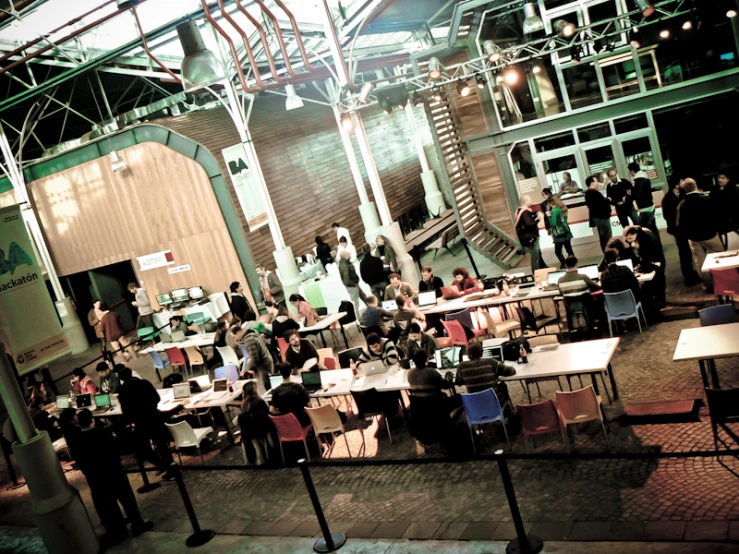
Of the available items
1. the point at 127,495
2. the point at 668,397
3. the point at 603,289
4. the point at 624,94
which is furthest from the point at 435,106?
the point at 127,495

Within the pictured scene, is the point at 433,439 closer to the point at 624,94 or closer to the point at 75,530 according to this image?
the point at 75,530

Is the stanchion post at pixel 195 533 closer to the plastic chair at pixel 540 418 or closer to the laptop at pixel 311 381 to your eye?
the laptop at pixel 311 381

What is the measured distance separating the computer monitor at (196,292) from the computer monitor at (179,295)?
0.11m

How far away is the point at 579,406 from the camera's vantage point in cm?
688

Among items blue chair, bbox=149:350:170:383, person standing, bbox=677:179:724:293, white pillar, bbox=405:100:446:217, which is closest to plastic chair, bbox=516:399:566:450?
person standing, bbox=677:179:724:293

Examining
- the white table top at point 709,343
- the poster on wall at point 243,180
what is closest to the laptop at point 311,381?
the white table top at point 709,343

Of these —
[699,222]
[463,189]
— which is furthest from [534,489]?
[463,189]

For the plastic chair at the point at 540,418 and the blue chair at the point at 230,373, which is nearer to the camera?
the plastic chair at the point at 540,418

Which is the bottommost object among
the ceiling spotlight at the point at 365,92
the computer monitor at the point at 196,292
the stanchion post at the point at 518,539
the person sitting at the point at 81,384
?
the stanchion post at the point at 518,539

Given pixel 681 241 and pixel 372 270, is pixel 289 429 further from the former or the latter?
pixel 681 241

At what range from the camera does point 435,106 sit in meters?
16.2

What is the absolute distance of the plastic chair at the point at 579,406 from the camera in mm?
6832

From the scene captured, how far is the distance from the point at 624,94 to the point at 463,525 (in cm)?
1184

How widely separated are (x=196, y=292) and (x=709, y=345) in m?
14.1
